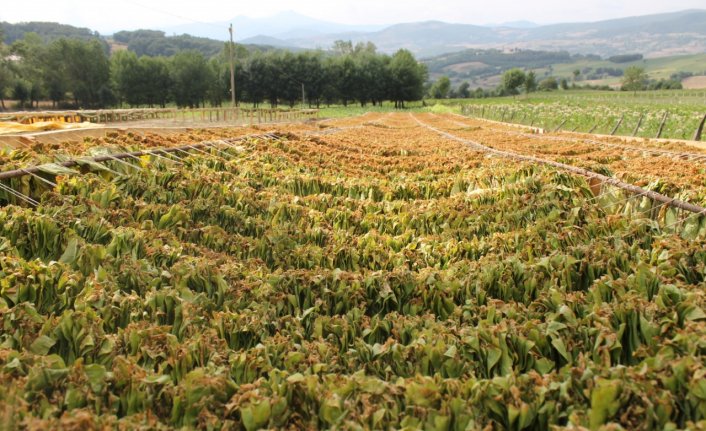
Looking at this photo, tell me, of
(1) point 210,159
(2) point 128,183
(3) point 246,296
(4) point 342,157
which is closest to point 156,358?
(3) point 246,296

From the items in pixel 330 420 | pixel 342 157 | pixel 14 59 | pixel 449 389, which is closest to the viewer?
pixel 330 420

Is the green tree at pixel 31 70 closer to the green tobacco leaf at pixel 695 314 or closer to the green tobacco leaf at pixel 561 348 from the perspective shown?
the green tobacco leaf at pixel 561 348

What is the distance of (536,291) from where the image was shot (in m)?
4.18

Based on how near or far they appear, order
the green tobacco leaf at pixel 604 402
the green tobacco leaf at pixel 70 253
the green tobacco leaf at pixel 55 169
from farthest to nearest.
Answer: the green tobacco leaf at pixel 55 169
the green tobacco leaf at pixel 70 253
the green tobacco leaf at pixel 604 402

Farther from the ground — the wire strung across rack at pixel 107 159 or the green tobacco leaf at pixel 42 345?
the wire strung across rack at pixel 107 159

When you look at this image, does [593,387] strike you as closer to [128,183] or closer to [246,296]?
[246,296]

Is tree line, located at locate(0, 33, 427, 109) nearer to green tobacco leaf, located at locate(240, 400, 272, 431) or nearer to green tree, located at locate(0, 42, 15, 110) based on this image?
green tree, located at locate(0, 42, 15, 110)

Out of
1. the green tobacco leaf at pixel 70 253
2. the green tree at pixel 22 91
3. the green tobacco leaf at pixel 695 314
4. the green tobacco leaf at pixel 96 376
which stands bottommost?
the green tobacco leaf at pixel 96 376

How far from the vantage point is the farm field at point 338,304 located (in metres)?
2.46

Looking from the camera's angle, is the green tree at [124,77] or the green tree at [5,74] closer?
the green tree at [5,74]

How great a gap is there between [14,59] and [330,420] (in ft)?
322

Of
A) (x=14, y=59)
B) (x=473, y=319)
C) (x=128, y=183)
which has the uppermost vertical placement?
(x=14, y=59)

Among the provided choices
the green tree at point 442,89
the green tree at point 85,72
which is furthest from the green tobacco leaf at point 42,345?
the green tree at point 442,89

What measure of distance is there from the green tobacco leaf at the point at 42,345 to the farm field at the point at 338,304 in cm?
1
